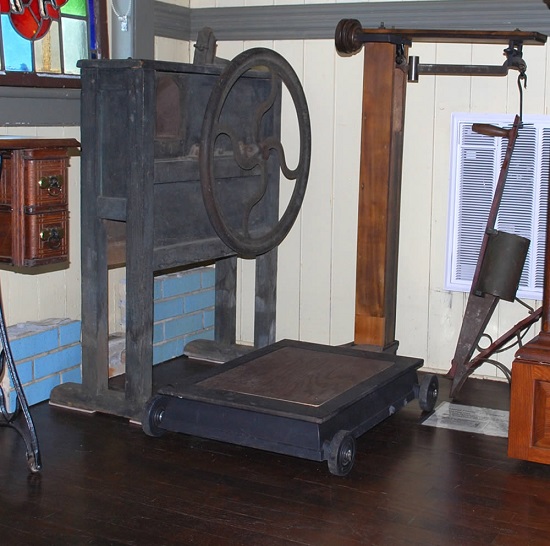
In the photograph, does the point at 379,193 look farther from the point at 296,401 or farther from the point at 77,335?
the point at 77,335

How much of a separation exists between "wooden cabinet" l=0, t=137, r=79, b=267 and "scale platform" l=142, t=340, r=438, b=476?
0.62 meters

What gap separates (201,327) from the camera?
452 cm

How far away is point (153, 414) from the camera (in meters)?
3.24

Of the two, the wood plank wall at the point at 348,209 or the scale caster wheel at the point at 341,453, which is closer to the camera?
the scale caster wheel at the point at 341,453

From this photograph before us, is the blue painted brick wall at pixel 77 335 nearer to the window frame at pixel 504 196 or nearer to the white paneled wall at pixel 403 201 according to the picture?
the white paneled wall at pixel 403 201

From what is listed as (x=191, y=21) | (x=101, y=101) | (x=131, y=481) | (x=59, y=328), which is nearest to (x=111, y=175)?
(x=101, y=101)

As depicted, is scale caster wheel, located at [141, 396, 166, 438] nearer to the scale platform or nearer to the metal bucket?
the scale platform

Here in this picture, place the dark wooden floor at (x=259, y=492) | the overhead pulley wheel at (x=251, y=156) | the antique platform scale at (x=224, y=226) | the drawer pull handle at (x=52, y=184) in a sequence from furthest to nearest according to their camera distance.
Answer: the overhead pulley wheel at (x=251, y=156), the antique platform scale at (x=224, y=226), the drawer pull handle at (x=52, y=184), the dark wooden floor at (x=259, y=492)

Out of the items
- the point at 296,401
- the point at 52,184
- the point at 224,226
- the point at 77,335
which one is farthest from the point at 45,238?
the point at 296,401

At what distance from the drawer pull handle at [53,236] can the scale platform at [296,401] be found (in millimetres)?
598

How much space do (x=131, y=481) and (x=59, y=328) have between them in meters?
0.96

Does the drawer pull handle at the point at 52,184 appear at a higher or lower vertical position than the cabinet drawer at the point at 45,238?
higher

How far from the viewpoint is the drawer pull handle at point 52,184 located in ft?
9.95

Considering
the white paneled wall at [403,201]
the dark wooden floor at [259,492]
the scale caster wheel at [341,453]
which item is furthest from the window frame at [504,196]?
the scale caster wheel at [341,453]
